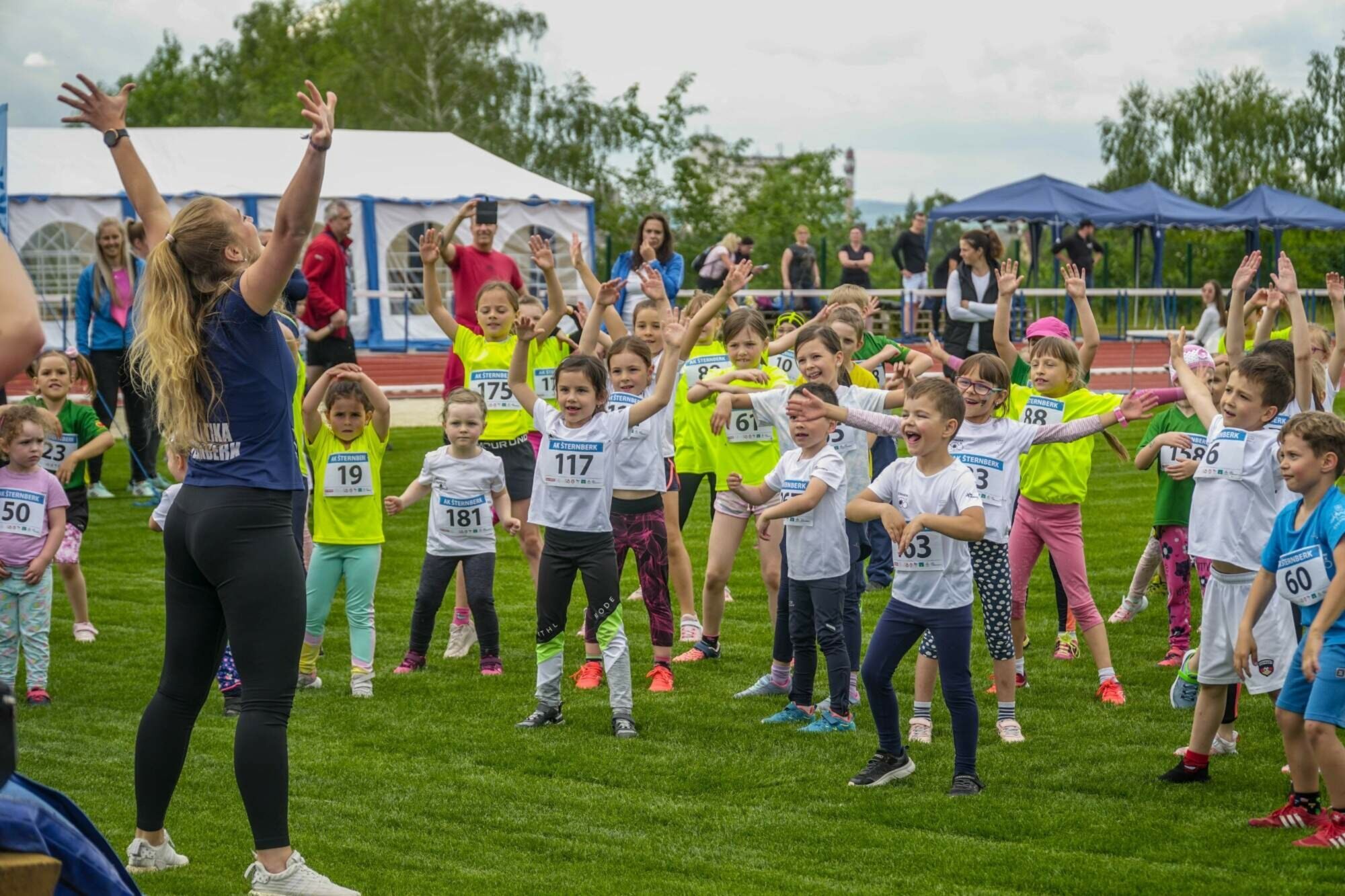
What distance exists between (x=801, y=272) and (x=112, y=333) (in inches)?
576

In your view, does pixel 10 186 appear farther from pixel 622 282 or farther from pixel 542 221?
pixel 622 282

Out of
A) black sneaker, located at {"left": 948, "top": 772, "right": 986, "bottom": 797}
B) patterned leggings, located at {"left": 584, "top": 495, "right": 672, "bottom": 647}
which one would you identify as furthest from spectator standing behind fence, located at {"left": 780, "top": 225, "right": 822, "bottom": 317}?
black sneaker, located at {"left": 948, "top": 772, "right": 986, "bottom": 797}

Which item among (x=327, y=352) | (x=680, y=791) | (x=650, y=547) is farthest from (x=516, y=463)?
(x=327, y=352)

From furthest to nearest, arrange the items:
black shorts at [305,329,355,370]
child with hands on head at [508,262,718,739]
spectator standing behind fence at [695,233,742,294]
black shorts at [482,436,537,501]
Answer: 1. spectator standing behind fence at [695,233,742,294]
2. black shorts at [305,329,355,370]
3. black shorts at [482,436,537,501]
4. child with hands on head at [508,262,718,739]

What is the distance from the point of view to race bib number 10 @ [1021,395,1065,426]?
7359mm

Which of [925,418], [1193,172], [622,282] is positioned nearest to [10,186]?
[622,282]

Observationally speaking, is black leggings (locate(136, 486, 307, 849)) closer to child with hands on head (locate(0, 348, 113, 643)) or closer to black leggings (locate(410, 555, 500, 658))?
black leggings (locate(410, 555, 500, 658))

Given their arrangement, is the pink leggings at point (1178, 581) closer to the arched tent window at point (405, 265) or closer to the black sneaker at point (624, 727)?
the black sneaker at point (624, 727)

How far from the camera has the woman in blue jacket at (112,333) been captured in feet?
43.4

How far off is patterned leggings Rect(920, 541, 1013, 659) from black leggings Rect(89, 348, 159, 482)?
9170mm

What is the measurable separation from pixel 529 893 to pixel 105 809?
1.88 meters

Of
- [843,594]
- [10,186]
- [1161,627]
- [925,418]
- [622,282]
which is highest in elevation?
[10,186]

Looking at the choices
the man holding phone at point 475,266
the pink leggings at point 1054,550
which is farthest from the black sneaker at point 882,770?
the man holding phone at point 475,266

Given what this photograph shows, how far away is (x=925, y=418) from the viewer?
236 inches
